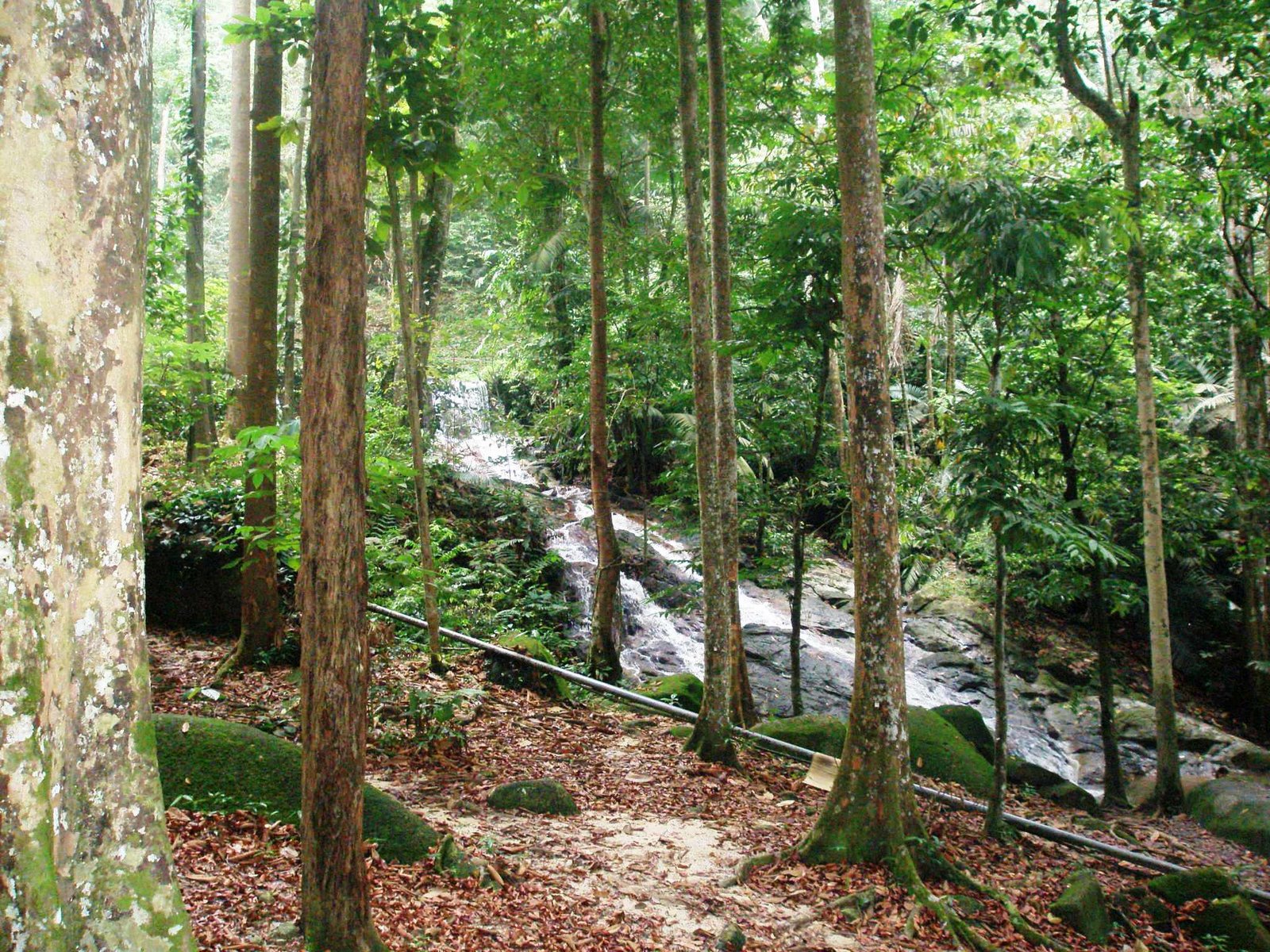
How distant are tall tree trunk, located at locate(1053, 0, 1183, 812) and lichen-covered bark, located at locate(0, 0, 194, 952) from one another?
945 centimetres

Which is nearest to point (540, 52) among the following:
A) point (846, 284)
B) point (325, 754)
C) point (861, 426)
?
point (846, 284)

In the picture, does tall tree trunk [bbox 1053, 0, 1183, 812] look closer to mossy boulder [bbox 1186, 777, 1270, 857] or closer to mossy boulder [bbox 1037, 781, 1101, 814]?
mossy boulder [bbox 1186, 777, 1270, 857]

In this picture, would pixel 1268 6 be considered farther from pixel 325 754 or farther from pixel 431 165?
pixel 325 754

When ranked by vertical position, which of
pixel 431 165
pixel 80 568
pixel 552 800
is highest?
pixel 431 165

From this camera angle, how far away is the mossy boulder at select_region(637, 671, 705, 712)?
10.1m

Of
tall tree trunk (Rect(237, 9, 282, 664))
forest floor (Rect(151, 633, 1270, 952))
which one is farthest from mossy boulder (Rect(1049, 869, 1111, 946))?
tall tree trunk (Rect(237, 9, 282, 664))

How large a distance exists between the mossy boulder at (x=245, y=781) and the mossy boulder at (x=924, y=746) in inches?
179

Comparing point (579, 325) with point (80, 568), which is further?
point (579, 325)

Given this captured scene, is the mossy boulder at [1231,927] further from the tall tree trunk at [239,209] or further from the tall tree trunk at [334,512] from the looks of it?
the tall tree trunk at [239,209]

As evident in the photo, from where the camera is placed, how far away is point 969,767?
8695 mm

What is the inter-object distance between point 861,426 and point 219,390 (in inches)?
428

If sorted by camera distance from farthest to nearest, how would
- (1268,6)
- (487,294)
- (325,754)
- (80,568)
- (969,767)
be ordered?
1. (487,294)
2. (969,767)
3. (1268,6)
4. (325,754)
5. (80,568)

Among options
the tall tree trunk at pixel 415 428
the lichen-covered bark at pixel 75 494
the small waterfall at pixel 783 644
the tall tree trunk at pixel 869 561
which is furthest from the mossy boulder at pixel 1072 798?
the lichen-covered bark at pixel 75 494

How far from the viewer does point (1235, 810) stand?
878 centimetres
